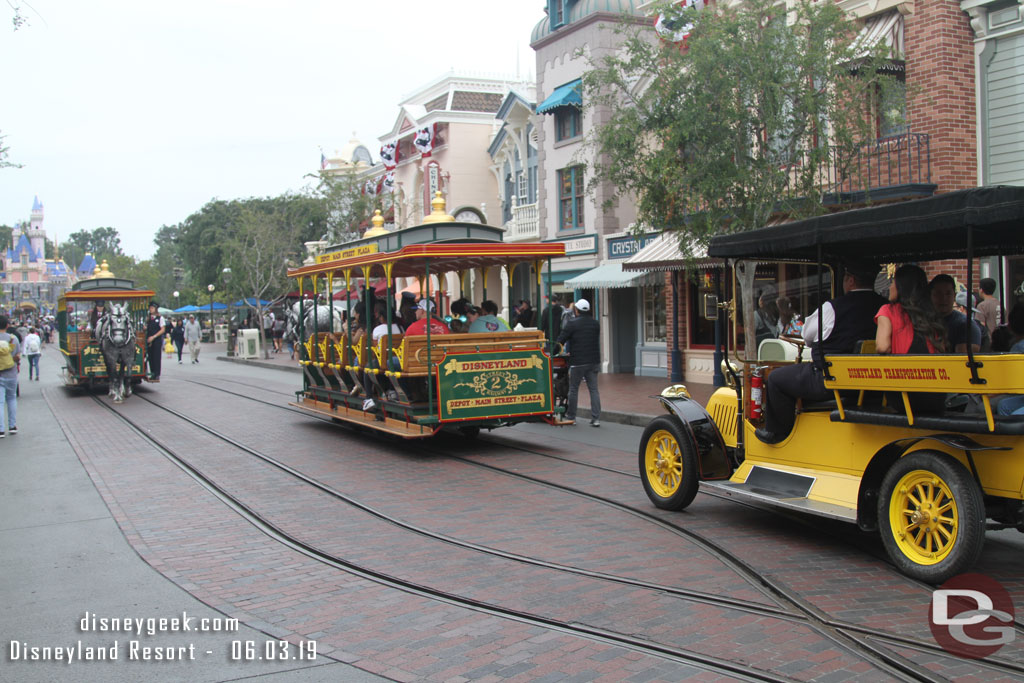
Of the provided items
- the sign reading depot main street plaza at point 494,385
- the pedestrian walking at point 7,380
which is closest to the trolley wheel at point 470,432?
the sign reading depot main street plaza at point 494,385

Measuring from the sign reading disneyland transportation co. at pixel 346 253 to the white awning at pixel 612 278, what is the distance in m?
9.42

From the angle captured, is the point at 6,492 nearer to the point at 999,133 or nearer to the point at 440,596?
the point at 440,596

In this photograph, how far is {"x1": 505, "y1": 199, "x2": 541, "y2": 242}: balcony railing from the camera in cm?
2831

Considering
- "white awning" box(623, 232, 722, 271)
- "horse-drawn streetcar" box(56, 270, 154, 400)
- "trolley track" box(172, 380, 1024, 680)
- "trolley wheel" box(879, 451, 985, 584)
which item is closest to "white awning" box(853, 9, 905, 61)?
"white awning" box(623, 232, 722, 271)

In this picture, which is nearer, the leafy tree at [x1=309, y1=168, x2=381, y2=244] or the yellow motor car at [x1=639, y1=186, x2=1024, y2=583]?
the yellow motor car at [x1=639, y1=186, x2=1024, y2=583]

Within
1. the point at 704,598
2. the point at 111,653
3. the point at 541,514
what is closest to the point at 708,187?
the point at 541,514

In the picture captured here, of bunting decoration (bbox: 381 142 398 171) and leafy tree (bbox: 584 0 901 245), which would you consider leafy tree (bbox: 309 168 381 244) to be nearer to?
bunting decoration (bbox: 381 142 398 171)

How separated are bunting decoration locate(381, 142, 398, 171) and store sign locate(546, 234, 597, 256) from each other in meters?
15.8

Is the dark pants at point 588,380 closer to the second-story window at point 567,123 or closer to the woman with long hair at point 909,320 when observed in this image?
the woman with long hair at point 909,320

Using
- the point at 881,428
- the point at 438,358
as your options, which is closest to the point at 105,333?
the point at 438,358

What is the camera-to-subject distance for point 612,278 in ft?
74.9

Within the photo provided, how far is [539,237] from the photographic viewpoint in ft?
90.8

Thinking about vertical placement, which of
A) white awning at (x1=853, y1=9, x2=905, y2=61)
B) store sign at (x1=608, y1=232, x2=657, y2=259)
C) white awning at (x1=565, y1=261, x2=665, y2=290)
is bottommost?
white awning at (x1=565, y1=261, x2=665, y2=290)

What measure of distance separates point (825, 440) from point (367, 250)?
783 cm
